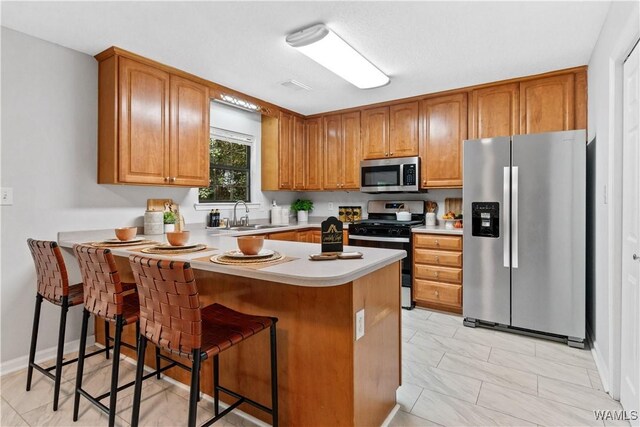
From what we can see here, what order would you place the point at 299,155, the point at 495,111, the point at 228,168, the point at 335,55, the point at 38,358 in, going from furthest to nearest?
the point at 299,155 < the point at 228,168 < the point at 495,111 < the point at 335,55 < the point at 38,358

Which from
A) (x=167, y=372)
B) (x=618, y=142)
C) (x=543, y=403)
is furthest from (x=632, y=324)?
(x=167, y=372)

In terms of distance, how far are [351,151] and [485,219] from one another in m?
1.93

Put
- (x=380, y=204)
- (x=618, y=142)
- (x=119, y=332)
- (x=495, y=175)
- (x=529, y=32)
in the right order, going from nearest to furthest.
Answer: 1. (x=119, y=332)
2. (x=618, y=142)
3. (x=529, y=32)
4. (x=495, y=175)
5. (x=380, y=204)

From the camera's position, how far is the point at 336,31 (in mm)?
2428

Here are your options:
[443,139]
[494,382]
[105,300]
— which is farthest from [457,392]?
[443,139]

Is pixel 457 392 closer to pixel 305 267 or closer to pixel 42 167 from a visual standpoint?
pixel 305 267

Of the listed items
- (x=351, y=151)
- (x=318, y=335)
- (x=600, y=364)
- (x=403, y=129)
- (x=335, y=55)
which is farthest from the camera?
(x=351, y=151)

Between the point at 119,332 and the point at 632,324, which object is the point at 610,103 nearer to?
the point at 632,324

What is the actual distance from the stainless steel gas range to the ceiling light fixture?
1.50 meters

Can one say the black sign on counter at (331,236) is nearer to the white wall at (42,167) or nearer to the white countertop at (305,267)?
the white countertop at (305,267)

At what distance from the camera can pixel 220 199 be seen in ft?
13.5

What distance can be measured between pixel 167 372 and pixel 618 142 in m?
3.08

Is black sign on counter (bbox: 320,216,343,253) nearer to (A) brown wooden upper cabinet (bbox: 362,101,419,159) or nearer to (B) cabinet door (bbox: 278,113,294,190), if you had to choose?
(A) brown wooden upper cabinet (bbox: 362,101,419,159)

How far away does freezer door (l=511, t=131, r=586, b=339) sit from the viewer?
2.76 meters
